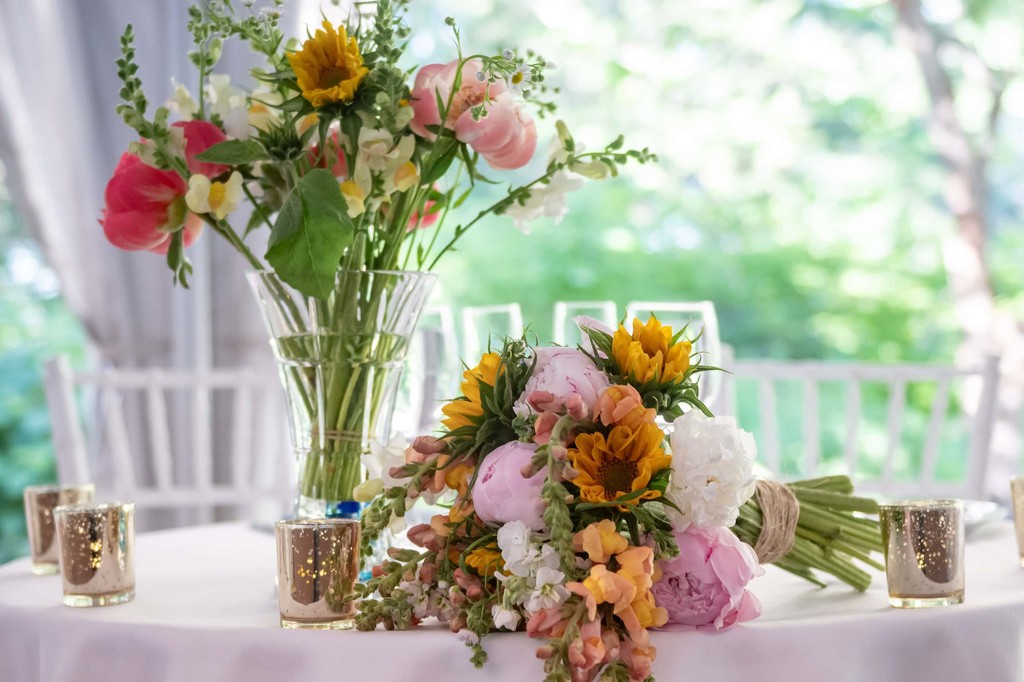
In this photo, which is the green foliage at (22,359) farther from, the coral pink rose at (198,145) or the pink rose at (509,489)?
the pink rose at (509,489)

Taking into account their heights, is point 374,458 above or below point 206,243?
below

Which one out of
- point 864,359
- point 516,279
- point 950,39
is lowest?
point 864,359

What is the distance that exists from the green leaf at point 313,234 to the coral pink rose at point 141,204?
0.46ft

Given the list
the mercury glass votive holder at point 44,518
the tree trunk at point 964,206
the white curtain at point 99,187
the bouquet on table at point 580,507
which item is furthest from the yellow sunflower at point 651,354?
the tree trunk at point 964,206

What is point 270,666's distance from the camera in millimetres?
700

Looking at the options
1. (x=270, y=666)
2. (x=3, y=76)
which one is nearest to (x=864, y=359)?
(x=3, y=76)

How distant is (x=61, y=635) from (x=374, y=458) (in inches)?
10.3

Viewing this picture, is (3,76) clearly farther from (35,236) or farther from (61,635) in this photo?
(61,635)

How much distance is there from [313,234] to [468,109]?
0.18 metres

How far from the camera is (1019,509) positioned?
0.98m

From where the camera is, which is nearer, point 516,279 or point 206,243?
point 206,243

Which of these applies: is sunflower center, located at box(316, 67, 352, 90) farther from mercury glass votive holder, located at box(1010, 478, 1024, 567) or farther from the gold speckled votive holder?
mercury glass votive holder, located at box(1010, 478, 1024, 567)

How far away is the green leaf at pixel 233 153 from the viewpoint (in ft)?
2.72

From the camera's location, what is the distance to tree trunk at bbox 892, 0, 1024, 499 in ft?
16.2
